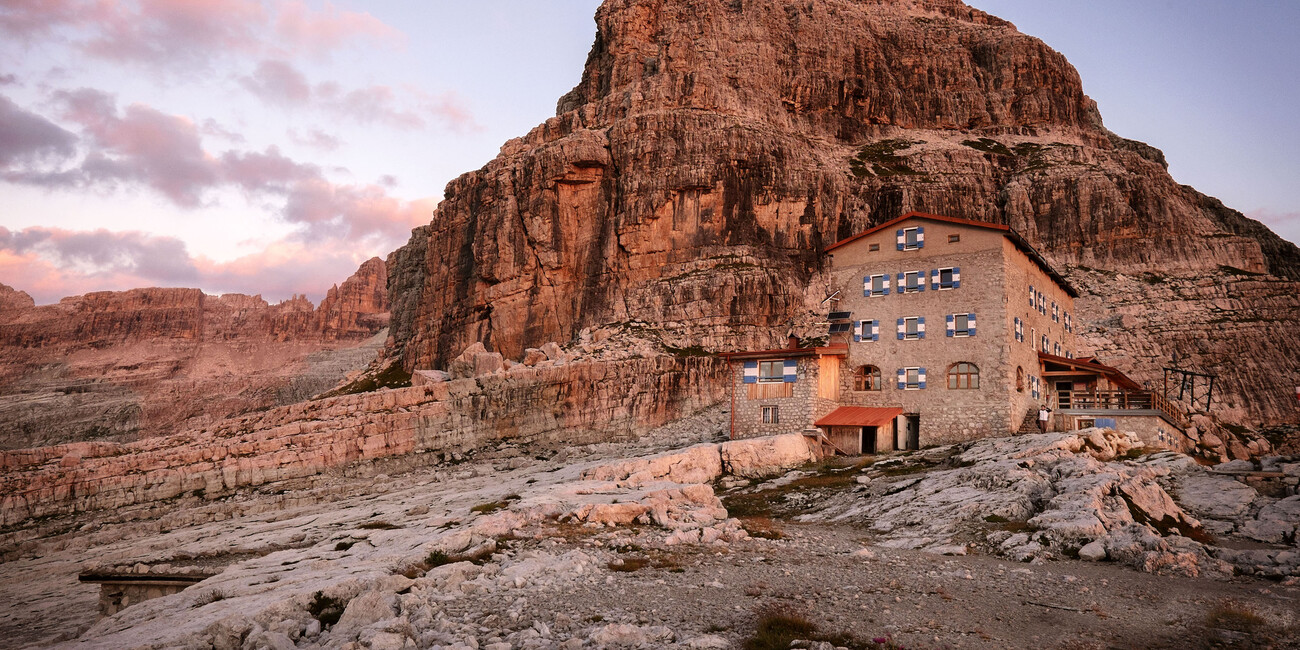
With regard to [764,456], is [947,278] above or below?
above

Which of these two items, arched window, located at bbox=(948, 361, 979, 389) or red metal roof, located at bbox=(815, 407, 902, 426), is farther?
red metal roof, located at bbox=(815, 407, 902, 426)

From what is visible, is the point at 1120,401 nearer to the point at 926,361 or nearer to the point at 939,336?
the point at 939,336

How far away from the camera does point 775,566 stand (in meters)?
21.3

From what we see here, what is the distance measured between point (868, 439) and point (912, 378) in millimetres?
3945

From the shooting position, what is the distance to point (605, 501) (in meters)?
29.8

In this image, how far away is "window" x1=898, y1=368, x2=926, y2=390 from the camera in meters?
46.4

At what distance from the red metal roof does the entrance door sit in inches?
30.5

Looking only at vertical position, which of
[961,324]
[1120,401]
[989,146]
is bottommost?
[1120,401]

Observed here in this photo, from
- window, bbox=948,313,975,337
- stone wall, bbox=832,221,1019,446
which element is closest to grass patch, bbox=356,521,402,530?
stone wall, bbox=832,221,1019,446

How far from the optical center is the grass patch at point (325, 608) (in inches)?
674

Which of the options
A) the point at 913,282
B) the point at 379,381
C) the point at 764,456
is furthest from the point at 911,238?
the point at 379,381

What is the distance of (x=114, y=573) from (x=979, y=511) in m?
26.7

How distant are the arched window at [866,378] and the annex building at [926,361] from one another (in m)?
0.06

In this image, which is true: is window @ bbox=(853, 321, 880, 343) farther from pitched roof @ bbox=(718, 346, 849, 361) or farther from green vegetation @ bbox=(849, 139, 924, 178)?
green vegetation @ bbox=(849, 139, 924, 178)
